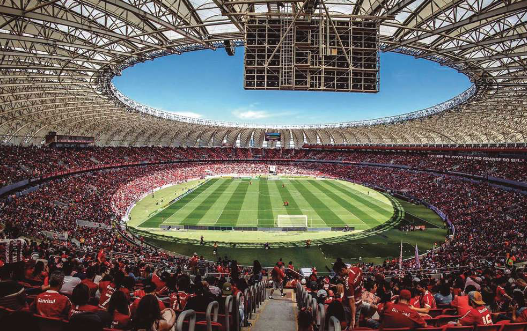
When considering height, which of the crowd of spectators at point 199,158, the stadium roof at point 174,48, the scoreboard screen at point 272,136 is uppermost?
the scoreboard screen at point 272,136

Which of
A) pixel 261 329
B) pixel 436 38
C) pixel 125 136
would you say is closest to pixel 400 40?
pixel 436 38

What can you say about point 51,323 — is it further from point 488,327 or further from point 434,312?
point 434,312

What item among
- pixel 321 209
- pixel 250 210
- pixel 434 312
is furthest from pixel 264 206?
pixel 434 312

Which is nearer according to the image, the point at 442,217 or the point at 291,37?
the point at 291,37

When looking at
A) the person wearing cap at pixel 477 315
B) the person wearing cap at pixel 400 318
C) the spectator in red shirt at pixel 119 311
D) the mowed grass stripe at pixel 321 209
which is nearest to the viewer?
the spectator in red shirt at pixel 119 311

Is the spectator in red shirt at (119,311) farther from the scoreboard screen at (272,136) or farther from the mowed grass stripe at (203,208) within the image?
the scoreboard screen at (272,136)

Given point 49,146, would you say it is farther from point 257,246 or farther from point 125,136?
point 257,246

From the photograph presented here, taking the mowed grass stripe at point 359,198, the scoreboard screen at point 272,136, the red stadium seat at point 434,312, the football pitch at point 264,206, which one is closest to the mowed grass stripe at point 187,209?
the football pitch at point 264,206
